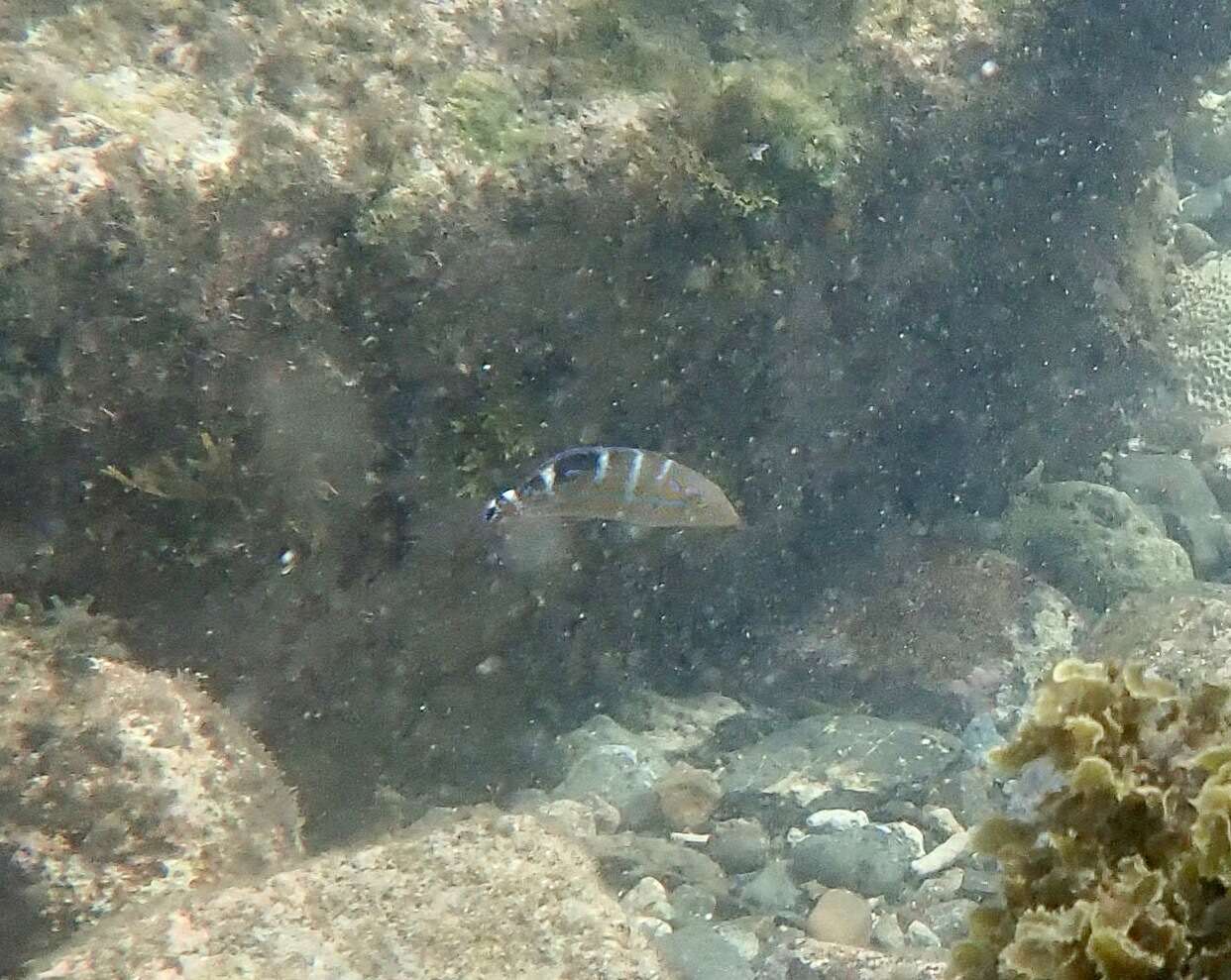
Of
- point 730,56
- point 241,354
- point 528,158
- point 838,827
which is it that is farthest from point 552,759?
point 730,56

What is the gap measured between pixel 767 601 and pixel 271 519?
173 inches

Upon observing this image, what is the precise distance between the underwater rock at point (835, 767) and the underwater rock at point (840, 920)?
0.84 meters

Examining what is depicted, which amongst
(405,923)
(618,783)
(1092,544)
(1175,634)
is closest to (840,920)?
(618,783)

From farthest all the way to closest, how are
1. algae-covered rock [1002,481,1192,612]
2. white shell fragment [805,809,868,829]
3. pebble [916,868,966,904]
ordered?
algae-covered rock [1002,481,1192,612]
white shell fragment [805,809,868,829]
pebble [916,868,966,904]

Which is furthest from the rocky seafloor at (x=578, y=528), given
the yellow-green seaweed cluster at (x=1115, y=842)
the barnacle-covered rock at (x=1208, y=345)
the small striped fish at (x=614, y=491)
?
the barnacle-covered rock at (x=1208, y=345)

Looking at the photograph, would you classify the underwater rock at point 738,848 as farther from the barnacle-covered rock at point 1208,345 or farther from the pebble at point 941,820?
the barnacle-covered rock at point 1208,345

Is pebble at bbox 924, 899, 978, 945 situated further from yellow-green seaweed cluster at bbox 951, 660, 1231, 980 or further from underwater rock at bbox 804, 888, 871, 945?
yellow-green seaweed cluster at bbox 951, 660, 1231, 980

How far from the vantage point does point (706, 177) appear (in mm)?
5711

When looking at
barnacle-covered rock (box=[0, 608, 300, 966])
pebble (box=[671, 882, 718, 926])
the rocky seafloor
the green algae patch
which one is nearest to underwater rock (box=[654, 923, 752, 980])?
the rocky seafloor

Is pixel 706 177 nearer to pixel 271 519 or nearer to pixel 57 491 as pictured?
pixel 271 519

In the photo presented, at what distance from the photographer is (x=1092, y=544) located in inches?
356

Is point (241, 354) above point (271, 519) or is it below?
above

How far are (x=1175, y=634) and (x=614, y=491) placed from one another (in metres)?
3.58

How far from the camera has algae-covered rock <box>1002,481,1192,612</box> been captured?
8859 mm
